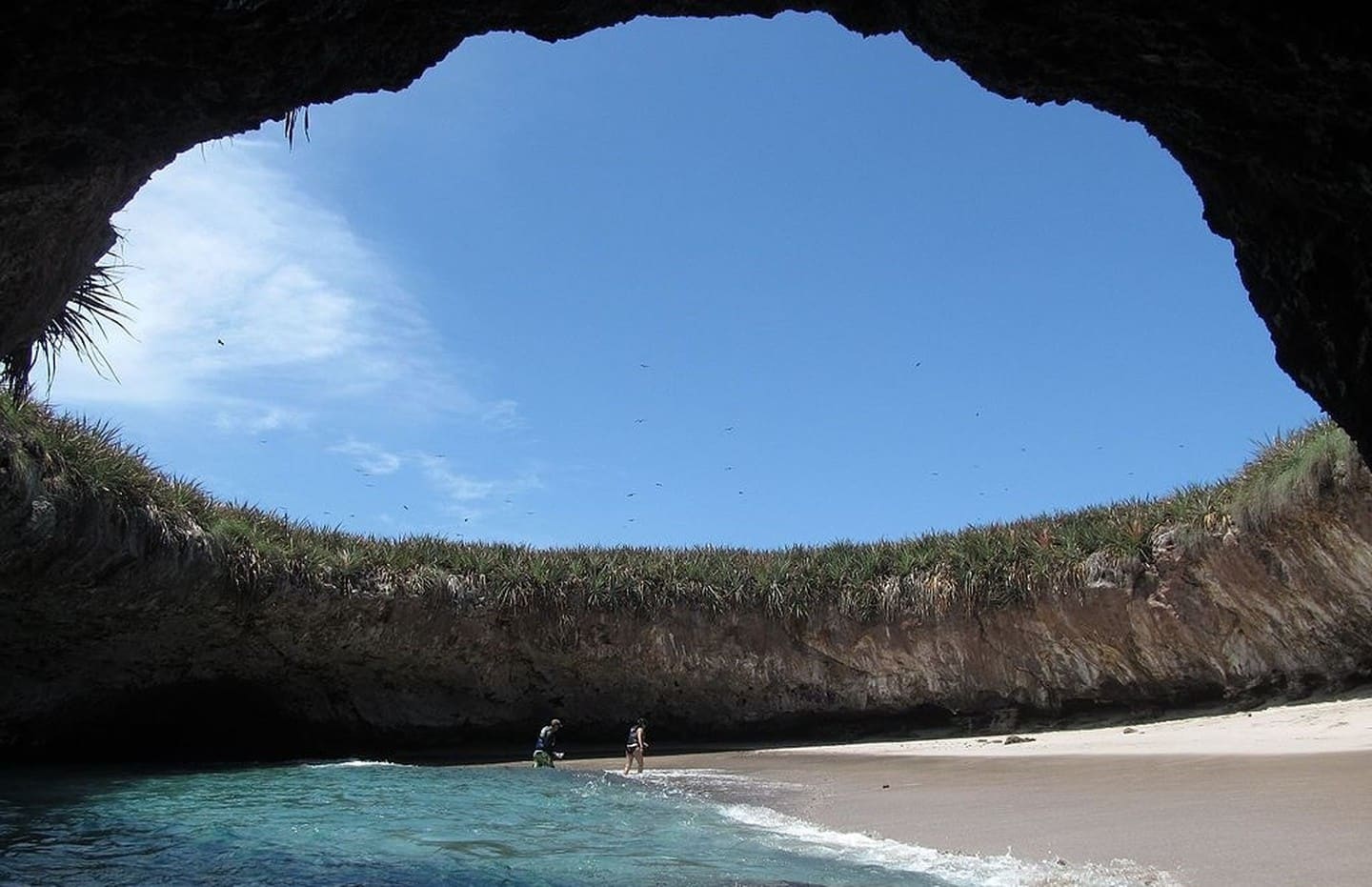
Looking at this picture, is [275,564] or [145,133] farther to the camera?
[275,564]

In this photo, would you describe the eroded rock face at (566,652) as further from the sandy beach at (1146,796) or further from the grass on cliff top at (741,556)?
the sandy beach at (1146,796)

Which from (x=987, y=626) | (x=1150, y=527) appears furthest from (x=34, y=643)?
(x=1150, y=527)

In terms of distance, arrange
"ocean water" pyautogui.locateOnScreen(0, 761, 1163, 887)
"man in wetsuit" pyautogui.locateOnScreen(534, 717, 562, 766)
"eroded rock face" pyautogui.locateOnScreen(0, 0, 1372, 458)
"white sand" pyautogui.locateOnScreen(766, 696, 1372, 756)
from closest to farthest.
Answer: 1. "eroded rock face" pyautogui.locateOnScreen(0, 0, 1372, 458)
2. "ocean water" pyautogui.locateOnScreen(0, 761, 1163, 887)
3. "white sand" pyautogui.locateOnScreen(766, 696, 1372, 756)
4. "man in wetsuit" pyautogui.locateOnScreen(534, 717, 562, 766)

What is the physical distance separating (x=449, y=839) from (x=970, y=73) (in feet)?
24.6

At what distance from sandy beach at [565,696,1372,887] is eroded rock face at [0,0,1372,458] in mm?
2966

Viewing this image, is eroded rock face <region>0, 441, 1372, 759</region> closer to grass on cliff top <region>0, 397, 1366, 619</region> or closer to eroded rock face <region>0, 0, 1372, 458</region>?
grass on cliff top <region>0, 397, 1366, 619</region>

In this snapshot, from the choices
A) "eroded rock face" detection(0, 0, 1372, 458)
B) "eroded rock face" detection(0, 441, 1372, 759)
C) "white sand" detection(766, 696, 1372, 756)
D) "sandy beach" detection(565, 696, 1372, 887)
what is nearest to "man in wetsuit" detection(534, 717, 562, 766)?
"sandy beach" detection(565, 696, 1372, 887)

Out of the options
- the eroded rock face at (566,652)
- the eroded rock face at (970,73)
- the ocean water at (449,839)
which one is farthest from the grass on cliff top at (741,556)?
the eroded rock face at (970,73)

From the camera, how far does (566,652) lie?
18.2m

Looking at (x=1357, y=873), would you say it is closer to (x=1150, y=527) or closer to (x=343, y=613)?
(x=1150, y=527)

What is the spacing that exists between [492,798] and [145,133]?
9.52 meters

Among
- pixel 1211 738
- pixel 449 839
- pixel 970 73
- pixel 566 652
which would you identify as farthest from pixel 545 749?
pixel 970 73

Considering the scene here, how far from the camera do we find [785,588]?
60.1ft

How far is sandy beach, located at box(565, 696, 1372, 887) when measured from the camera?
5695 mm
